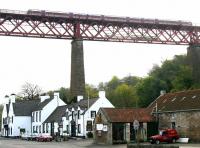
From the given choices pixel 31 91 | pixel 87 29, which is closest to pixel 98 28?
pixel 87 29

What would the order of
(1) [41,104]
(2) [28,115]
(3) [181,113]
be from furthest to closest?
(2) [28,115]
(1) [41,104]
(3) [181,113]

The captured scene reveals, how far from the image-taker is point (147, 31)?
89.8 metres

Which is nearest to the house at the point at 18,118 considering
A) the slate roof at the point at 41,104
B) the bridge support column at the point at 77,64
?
the slate roof at the point at 41,104

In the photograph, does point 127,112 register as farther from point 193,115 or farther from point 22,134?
point 22,134

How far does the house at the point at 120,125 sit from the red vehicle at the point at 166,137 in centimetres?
411

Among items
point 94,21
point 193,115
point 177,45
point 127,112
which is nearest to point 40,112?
point 94,21

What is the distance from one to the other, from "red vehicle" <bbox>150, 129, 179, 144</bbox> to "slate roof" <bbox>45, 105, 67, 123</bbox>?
3317cm

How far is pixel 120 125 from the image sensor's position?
5666cm

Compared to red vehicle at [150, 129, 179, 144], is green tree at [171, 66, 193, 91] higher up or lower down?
higher up

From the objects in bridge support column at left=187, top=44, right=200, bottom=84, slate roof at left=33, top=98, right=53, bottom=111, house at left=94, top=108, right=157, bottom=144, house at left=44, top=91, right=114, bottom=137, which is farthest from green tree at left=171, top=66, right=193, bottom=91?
house at left=94, top=108, right=157, bottom=144

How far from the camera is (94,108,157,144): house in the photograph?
55.9 meters

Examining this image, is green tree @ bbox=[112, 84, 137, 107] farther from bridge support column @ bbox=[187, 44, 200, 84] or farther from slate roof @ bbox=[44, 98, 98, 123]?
slate roof @ bbox=[44, 98, 98, 123]

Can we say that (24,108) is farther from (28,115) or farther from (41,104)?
(41,104)

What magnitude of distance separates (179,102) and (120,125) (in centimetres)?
748
